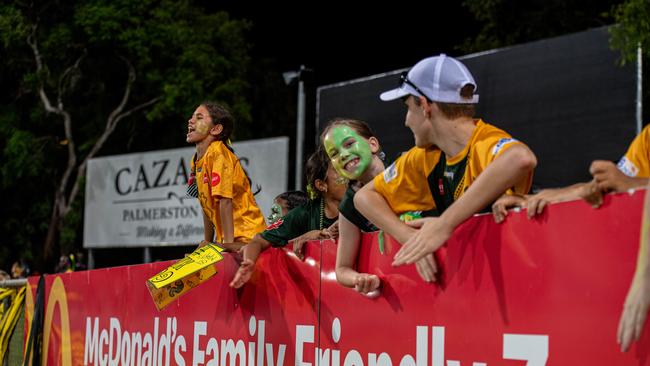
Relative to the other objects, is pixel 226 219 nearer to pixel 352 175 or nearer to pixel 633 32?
pixel 352 175

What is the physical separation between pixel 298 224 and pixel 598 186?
255 centimetres

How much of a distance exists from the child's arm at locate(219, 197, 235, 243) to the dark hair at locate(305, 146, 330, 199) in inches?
42.7

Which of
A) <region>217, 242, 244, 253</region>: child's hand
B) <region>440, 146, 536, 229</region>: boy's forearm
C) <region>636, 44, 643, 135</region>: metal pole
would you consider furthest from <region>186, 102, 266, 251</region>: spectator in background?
<region>636, 44, 643, 135</region>: metal pole

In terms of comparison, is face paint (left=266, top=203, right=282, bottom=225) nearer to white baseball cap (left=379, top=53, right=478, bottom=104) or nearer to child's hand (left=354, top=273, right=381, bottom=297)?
child's hand (left=354, top=273, right=381, bottom=297)

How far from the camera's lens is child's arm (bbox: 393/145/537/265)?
2.99 m

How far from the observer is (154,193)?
81.1 ft

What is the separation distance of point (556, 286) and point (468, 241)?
1.40 feet

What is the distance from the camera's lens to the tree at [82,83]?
29.3 meters

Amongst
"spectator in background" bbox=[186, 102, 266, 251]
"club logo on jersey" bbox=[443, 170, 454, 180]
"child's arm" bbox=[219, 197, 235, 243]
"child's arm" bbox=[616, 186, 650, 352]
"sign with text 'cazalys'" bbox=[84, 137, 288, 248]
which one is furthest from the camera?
"sign with text 'cazalys'" bbox=[84, 137, 288, 248]

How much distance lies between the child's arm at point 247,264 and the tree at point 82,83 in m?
24.6

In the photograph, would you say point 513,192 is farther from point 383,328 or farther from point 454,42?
point 454,42

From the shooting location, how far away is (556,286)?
2809 millimetres

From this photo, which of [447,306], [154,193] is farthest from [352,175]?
[154,193]

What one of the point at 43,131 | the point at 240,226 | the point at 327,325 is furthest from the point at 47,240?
the point at 327,325
